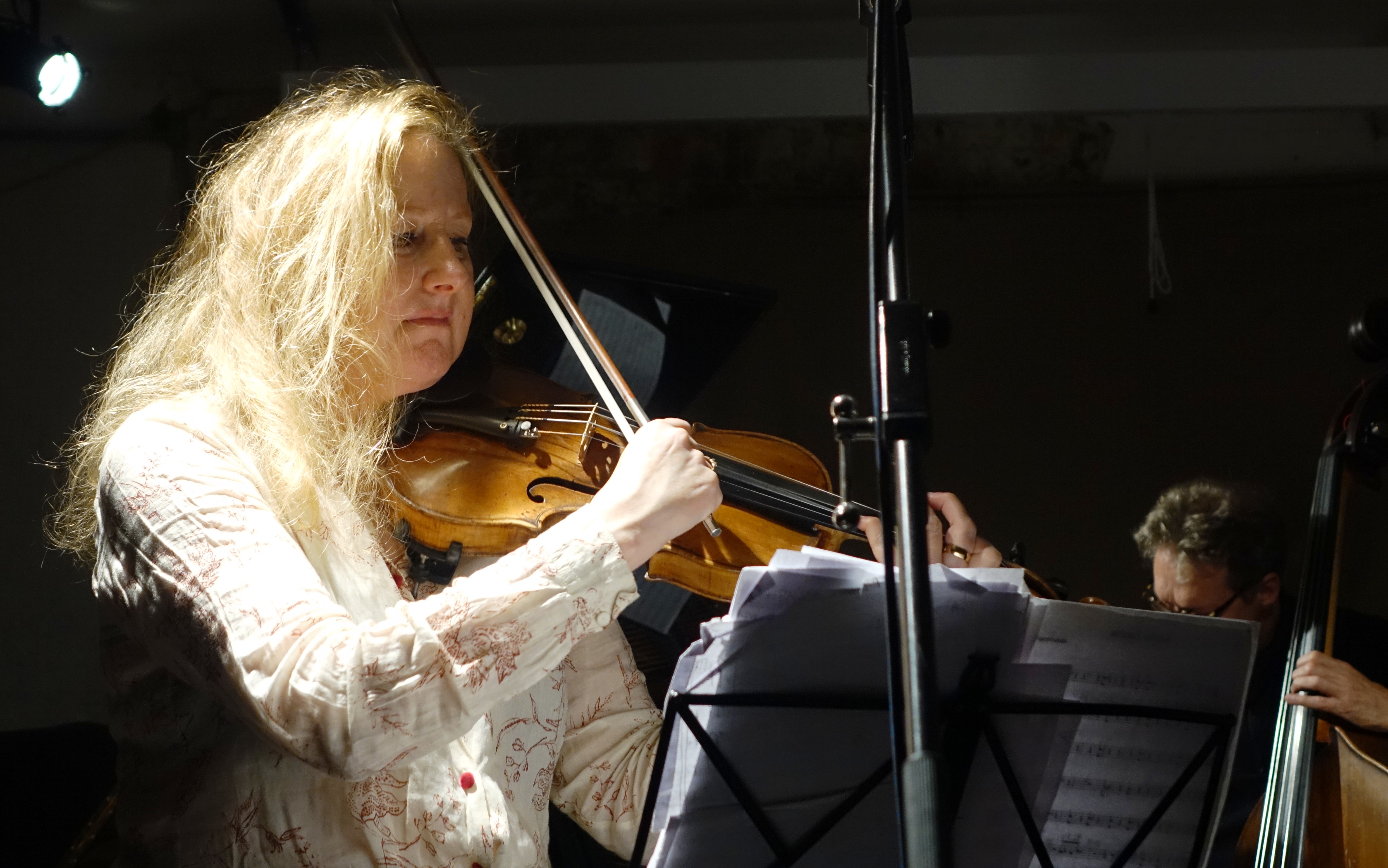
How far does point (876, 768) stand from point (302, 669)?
52cm

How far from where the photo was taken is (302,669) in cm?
91

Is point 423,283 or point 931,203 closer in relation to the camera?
point 423,283

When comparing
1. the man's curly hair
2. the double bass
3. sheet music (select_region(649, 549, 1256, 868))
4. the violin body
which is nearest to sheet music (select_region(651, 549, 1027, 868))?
sheet music (select_region(649, 549, 1256, 868))

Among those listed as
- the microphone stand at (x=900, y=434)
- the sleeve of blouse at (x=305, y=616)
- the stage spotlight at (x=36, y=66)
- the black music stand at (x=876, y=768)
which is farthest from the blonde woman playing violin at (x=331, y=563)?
the stage spotlight at (x=36, y=66)

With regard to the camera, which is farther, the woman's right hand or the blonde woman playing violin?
the woman's right hand

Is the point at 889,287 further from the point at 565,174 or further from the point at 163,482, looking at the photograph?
the point at 565,174

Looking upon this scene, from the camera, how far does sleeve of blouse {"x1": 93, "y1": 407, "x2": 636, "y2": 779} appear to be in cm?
92

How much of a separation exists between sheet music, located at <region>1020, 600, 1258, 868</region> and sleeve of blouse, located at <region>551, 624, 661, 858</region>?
476 mm

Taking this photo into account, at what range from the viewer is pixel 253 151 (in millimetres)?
1355

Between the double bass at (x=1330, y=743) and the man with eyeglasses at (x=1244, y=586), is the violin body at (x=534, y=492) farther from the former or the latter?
the man with eyeglasses at (x=1244, y=586)

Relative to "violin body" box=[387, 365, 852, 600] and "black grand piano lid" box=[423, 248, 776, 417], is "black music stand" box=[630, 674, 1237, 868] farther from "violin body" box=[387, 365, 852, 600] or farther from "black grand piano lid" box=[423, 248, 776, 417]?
"black grand piano lid" box=[423, 248, 776, 417]

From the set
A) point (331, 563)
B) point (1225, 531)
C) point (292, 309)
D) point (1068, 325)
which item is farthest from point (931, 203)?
point (331, 563)

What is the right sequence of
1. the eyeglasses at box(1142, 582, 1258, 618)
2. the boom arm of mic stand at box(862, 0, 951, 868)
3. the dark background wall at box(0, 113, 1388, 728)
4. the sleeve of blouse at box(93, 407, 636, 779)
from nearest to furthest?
the boom arm of mic stand at box(862, 0, 951, 868) < the sleeve of blouse at box(93, 407, 636, 779) < the eyeglasses at box(1142, 582, 1258, 618) < the dark background wall at box(0, 113, 1388, 728)

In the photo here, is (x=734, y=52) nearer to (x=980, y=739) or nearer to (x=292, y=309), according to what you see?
(x=292, y=309)
